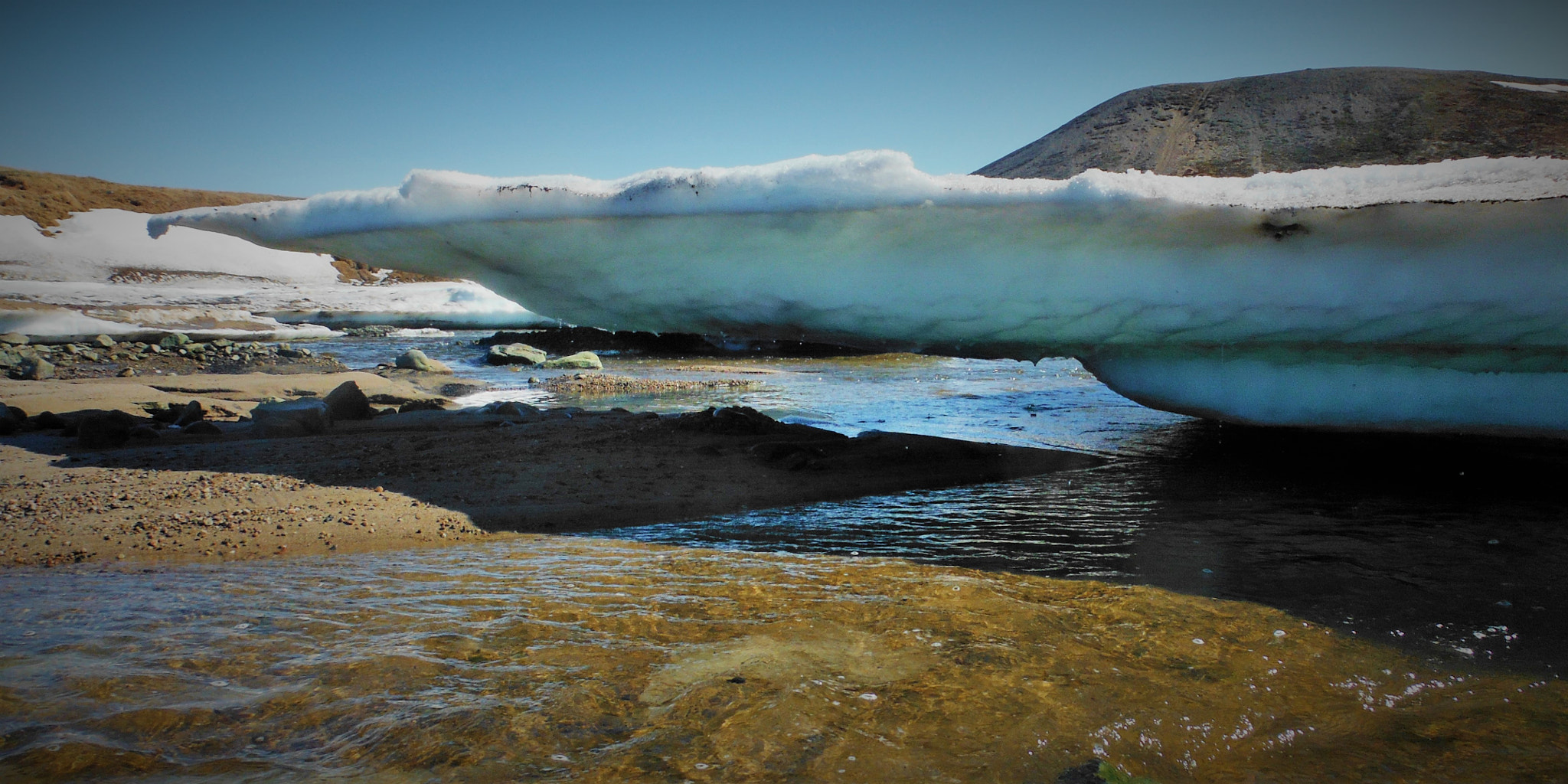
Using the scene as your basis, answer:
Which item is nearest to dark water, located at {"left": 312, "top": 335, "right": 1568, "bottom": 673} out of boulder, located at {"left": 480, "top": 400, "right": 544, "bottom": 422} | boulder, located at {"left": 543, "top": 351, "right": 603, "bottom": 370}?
boulder, located at {"left": 480, "top": 400, "right": 544, "bottom": 422}

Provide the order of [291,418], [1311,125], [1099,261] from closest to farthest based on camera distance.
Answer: [1099,261], [291,418], [1311,125]

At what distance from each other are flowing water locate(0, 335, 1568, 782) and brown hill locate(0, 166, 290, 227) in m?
23.6

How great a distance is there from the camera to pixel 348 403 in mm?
5559

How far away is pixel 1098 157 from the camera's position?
5664 millimetres

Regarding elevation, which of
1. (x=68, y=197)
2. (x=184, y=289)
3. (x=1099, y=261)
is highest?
(x=68, y=197)

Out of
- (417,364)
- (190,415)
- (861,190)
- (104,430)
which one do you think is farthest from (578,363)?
(861,190)

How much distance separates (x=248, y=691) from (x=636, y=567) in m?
1.18

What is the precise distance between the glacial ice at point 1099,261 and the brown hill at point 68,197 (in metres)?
21.9

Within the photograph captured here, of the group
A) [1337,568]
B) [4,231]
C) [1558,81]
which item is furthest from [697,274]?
[4,231]

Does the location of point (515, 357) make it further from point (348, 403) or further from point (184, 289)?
point (184, 289)

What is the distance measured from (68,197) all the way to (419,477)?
96.7 feet

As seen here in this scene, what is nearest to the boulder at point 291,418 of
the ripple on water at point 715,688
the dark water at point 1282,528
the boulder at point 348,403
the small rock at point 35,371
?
the boulder at point 348,403

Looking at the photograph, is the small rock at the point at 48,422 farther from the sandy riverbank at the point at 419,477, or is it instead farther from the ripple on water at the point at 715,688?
the ripple on water at the point at 715,688

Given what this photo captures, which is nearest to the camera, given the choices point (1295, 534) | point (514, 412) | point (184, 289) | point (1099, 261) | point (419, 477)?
point (1295, 534)
